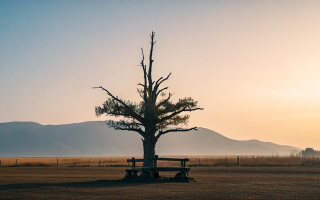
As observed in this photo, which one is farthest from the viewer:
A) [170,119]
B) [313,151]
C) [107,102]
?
[313,151]

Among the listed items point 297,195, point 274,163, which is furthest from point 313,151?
point 297,195

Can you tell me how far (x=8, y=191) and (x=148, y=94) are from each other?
1388cm

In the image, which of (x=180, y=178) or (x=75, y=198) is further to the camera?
(x=180, y=178)

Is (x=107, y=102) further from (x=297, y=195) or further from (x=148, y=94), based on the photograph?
(x=297, y=195)

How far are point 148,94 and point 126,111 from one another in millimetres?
2135

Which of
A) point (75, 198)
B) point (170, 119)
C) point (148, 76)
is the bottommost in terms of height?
point (75, 198)

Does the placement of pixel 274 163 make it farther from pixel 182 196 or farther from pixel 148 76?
pixel 182 196

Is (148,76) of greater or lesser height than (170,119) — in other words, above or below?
above

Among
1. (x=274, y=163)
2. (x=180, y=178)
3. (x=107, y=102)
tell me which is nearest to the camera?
(x=180, y=178)

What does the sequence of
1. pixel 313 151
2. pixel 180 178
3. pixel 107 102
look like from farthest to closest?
pixel 313 151 → pixel 107 102 → pixel 180 178

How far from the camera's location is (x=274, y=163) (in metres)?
68.7

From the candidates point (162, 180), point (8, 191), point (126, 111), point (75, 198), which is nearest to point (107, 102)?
point (126, 111)

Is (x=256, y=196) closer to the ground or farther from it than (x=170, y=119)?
closer to the ground

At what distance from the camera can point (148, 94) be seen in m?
34.0
